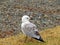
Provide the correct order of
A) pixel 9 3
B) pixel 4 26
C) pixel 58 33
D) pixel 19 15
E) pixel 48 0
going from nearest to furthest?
1. pixel 58 33
2. pixel 4 26
3. pixel 19 15
4. pixel 9 3
5. pixel 48 0

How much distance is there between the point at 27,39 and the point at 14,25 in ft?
63.5

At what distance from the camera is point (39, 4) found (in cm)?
4294

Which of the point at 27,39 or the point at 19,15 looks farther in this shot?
the point at 19,15

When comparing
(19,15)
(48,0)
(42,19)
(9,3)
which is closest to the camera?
(42,19)

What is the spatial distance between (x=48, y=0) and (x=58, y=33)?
31853mm

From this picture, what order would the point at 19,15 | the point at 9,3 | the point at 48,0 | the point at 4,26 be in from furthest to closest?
the point at 48,0
the point at 9,3
the point at 19,15
the point at 4,26

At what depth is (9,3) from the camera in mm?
42625

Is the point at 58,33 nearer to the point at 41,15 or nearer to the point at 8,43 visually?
the point at 8,43

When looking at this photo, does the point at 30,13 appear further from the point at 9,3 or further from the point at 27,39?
the point at 27,39

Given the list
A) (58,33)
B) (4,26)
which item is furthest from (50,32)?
(4,26)

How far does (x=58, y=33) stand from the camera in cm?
1382

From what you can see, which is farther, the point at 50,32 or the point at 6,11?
the point at 6,11

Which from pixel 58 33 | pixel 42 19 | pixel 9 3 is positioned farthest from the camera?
pixel 9 3

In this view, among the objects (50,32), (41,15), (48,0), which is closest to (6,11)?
(41,15)
